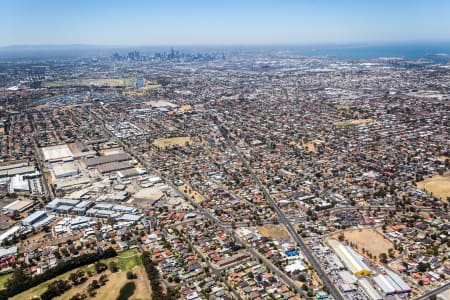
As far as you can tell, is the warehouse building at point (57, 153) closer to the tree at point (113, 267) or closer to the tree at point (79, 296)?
the tree at point (113, 267)

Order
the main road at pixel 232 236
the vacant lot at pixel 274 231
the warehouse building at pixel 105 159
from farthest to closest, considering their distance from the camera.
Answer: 1. the warehouse building at pixel 105 159
2. the vacant lot at pixel 274 231
3. the main road at pixel 232 236

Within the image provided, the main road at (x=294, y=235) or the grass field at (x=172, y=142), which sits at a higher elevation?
the grass field at (x=172, y=142)

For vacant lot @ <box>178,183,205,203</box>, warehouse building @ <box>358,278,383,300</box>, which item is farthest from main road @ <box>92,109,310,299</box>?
Answer: warehouse building @ <box>358,278,383,300</box>

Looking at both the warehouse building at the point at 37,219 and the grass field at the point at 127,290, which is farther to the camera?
the warehouse building at the point at 37,219

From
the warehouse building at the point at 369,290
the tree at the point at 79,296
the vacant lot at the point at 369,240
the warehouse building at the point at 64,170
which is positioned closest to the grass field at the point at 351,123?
the vacant lot at the point at 369,240

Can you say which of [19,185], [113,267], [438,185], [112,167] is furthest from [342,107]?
[113,267]

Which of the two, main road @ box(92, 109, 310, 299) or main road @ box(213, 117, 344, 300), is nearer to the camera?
main road @ box(213, 117, 344, 300)

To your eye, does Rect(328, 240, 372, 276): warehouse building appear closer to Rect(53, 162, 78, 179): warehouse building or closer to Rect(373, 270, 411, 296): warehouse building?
Rect(373, 270, 411, 296): warehouse building
